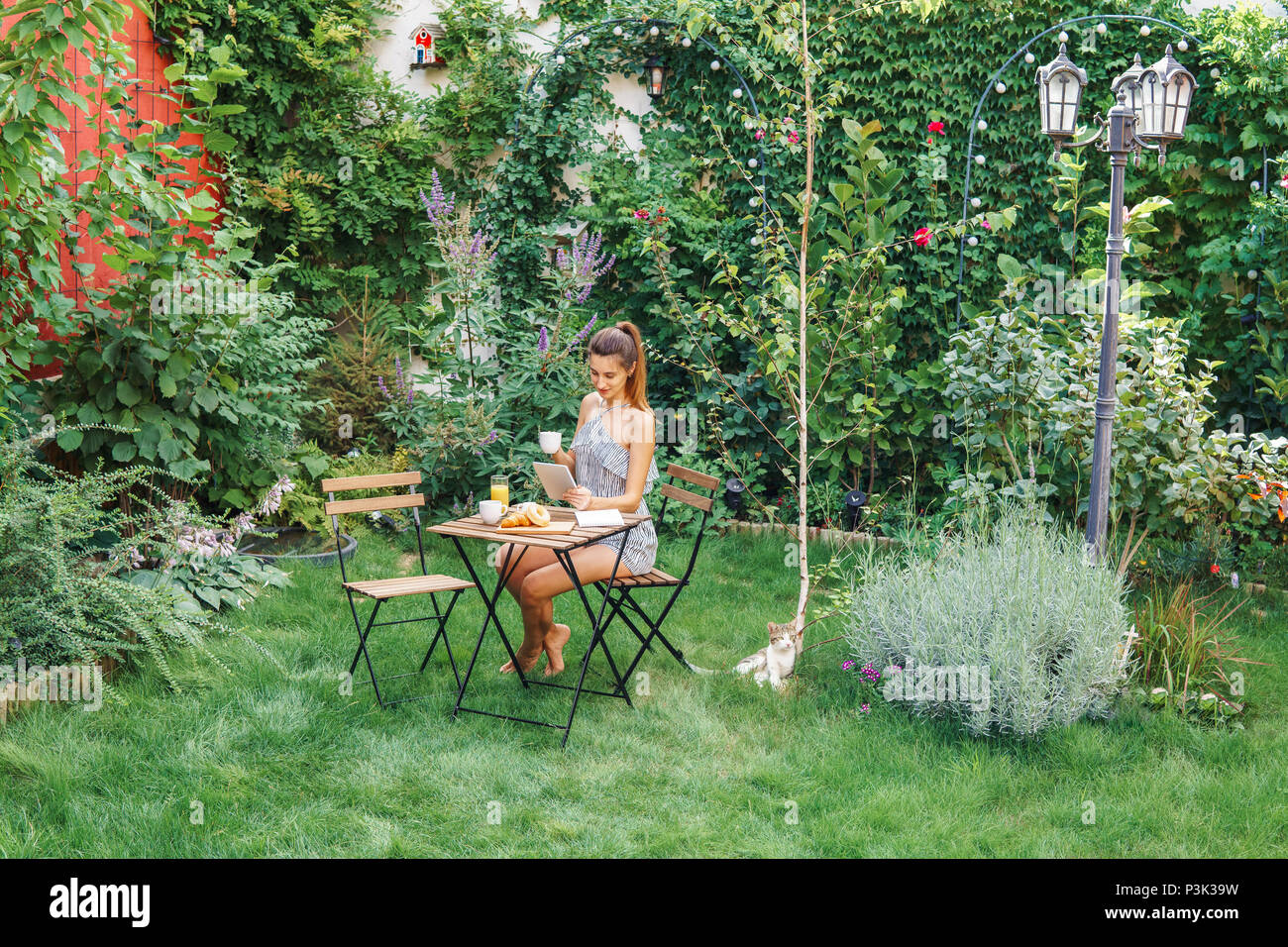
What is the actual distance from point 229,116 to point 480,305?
2229 millimetres

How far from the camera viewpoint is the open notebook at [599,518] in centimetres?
428

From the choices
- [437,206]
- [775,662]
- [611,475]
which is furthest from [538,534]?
[437,206]

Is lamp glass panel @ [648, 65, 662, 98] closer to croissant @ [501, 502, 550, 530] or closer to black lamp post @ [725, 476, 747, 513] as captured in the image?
black lamp post @ [725, 476, 747, 513]

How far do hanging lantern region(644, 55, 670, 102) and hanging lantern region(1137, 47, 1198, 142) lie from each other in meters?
3.68

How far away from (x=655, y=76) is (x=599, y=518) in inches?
171

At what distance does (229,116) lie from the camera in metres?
7.21

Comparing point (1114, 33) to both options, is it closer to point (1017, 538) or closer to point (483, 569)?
point (1017, 538)

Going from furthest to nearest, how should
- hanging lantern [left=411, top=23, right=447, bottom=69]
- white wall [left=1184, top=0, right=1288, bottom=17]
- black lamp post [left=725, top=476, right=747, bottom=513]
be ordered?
hanging lantern [left=411, top=23, right=447, bottom=69] < black lamp post [left=725, top=476, right=747, bottom=513] < white wall [left=1184, top=0, right=1288, bottom=17]

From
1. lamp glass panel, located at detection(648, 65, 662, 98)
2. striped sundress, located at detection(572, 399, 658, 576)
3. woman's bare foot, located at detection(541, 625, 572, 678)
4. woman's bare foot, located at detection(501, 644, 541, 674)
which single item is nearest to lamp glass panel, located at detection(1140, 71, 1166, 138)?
striped sundress, located at detection(572, 399, 658, 576)

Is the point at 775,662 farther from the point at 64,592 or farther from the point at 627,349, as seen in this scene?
the point at 64,592

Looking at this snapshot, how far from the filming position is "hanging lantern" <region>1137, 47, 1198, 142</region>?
453 centimetres

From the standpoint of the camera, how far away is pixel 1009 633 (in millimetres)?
3971
